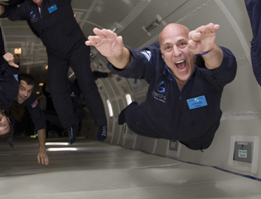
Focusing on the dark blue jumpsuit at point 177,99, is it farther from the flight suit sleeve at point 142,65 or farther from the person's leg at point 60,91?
the person's leg at point 60,91

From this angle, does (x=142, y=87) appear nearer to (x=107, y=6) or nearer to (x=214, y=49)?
(x=107, y=6)

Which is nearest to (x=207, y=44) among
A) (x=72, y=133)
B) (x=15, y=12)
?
(x=72, y=133)

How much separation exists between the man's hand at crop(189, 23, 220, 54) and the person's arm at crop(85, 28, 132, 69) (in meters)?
0.52

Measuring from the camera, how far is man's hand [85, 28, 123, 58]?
1665mm

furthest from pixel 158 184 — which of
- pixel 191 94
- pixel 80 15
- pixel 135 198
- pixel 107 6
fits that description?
pixel 80 15

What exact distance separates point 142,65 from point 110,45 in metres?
→ 0.60

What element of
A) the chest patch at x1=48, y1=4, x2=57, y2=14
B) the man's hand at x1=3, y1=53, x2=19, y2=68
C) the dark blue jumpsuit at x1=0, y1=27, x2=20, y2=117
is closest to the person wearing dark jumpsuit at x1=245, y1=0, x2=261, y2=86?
the chest patch at x1=48, y1=4, x2=57, y2=14

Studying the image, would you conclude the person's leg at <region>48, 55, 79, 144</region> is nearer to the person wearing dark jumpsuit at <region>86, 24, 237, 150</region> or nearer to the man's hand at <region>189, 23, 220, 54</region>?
the person wearing dark jumpsuit at <region>86, 24, 237, 150</region>

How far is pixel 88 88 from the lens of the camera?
346 cm

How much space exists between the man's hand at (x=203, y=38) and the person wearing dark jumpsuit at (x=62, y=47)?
2.11 meters

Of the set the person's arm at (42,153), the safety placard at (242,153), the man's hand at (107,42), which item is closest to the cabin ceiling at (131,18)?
the safety placard at (242,153)

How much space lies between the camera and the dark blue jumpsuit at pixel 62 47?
3404mm

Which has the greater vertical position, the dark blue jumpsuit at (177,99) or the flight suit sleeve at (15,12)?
the flight suit sleeve at (15,12)

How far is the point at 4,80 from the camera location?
10.7ft
